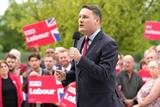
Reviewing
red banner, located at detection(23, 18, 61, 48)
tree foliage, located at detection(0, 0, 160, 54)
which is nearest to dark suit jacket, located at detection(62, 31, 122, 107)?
red banner, located at detection(23, 18, 61, 48)

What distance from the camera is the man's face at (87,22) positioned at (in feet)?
19.4

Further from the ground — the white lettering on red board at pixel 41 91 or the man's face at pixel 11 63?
the man's face at pixel 11 63

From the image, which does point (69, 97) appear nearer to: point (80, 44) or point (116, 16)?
point (80, 44)

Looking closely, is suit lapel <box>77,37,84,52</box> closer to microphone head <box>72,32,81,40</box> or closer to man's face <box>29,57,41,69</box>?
microphone head <box>72,32,81,40</box>

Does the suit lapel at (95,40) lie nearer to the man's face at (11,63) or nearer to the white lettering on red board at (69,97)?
the white lettering on red board at (69,97)

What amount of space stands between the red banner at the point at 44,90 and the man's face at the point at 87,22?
4307 millimetres

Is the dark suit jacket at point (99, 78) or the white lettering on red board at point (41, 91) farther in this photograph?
the white lettering on red board at point (41, 91)

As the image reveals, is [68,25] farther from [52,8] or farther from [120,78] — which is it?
[120,78]

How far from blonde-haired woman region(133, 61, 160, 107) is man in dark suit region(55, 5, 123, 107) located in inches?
102

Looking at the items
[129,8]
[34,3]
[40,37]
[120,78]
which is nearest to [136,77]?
[120,78]

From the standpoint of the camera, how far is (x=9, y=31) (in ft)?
259

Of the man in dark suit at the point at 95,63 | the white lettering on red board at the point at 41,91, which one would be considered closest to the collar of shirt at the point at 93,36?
the man in dark suit at the point at 95,63

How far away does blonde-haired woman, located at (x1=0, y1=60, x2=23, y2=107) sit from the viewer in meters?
9.81

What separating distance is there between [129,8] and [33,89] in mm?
11790
